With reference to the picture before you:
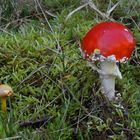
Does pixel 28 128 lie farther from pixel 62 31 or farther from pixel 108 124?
pixel 62 31

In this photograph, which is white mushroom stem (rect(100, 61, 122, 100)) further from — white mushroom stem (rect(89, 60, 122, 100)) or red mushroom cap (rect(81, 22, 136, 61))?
red mushroom cap (rect(81, 22, 136, 61))

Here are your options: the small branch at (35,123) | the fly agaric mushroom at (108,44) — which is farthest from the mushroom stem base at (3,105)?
the fly agaric mushroom at (108,44)

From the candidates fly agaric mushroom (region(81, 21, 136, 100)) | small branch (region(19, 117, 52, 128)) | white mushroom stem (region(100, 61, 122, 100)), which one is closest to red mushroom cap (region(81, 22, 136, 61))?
fly agaric mushroom (region(81, 21, 136, 100))

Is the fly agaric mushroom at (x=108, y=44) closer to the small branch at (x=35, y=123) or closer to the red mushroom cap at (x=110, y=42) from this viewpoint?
the red mushroom cap at (x=110, y=42)

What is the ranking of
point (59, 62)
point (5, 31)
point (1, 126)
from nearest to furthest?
point (1, 126)
point (59, 62)
point (5, 31)

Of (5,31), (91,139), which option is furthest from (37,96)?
(5,31)

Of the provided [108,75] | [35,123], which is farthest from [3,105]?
[108,75]
